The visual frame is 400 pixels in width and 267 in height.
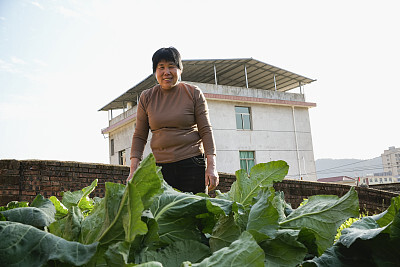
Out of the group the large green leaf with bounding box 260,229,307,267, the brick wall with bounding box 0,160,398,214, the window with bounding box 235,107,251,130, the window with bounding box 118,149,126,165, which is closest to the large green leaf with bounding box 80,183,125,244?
the large green leaf with bounding box 260,229,307,267

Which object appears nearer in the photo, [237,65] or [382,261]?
[382,261]

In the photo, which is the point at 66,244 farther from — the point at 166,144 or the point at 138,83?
the point at 138,83

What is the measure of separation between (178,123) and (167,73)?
1.33ft

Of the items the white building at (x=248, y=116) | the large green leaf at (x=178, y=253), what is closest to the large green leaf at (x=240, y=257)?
the large green leaf at (x=178, y=253)

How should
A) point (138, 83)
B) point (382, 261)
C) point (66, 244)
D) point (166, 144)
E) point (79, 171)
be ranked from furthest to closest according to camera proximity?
1. point (138, 83)
2. point (79, 171)
3. point (166, 144)
4. point (382, 261)
5. point (66, 244)

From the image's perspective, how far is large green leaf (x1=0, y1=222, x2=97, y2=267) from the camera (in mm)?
405

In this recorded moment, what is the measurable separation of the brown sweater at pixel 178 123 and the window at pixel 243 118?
1762 cm

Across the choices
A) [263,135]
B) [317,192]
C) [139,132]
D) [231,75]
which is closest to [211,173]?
[139,132]

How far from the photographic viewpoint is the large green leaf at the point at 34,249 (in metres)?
0.40

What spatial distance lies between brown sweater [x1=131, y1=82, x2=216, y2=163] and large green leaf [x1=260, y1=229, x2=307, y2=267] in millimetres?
2156

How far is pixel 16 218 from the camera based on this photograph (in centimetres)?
57

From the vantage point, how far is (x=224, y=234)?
1.82 ft

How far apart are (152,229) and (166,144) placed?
225 centimetres

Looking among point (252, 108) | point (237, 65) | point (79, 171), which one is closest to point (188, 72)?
point (237, 65)
